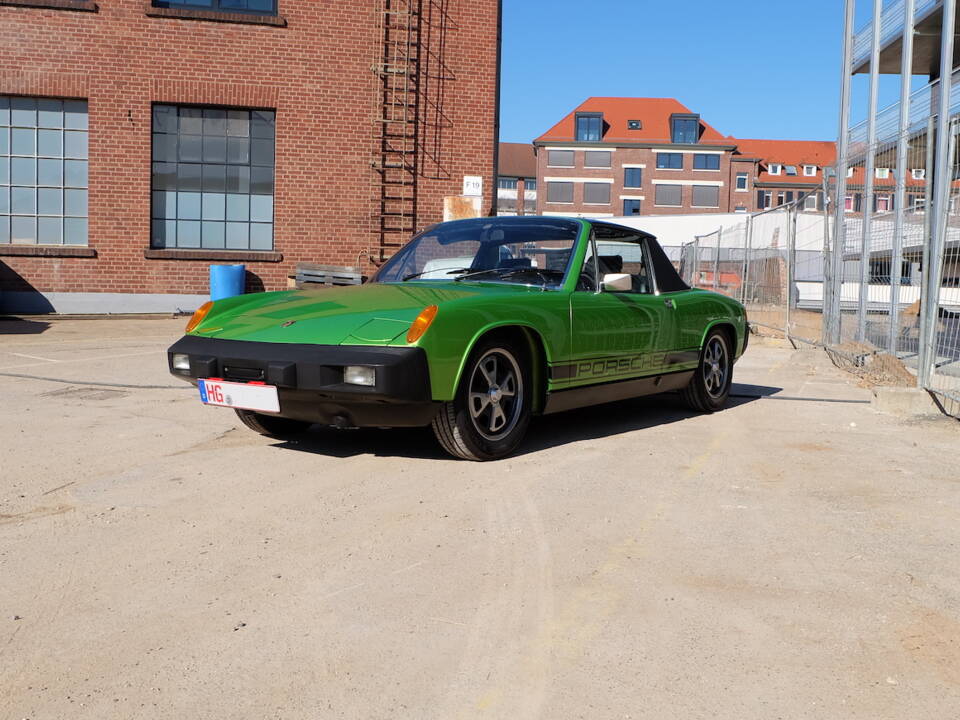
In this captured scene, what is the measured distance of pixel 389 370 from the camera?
465 cm

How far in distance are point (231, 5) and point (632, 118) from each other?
229ft

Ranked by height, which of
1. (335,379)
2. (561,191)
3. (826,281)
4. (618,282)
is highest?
(561,191)

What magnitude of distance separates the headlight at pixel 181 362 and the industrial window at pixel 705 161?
78.9 m

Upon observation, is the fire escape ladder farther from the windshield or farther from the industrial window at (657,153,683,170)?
the industrial window at (657,153,683,170)

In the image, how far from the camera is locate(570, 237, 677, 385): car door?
5902 mm

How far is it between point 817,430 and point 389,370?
356cm

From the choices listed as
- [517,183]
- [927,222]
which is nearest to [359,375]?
[927,222]

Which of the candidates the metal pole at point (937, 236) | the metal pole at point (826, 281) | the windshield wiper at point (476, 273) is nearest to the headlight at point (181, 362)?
the windshield wiper at point (476, 273)

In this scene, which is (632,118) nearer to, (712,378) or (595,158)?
(595,158)

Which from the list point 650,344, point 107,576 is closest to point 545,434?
point 650,344

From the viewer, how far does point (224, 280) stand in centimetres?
1684

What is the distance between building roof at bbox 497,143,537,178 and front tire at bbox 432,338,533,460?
320ft

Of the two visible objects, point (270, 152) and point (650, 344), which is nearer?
point (650, 344)

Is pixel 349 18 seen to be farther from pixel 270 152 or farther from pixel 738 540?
pixel 738 540
